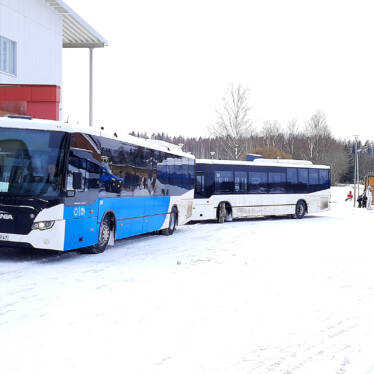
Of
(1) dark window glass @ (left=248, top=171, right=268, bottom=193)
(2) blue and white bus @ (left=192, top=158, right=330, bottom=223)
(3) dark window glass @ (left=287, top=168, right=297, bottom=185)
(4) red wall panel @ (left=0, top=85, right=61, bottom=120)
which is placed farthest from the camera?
(3) dark window glass @ (left=287, top=168, right=297, bottom=185)

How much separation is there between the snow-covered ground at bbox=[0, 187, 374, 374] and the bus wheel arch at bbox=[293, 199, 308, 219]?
58.1 ft

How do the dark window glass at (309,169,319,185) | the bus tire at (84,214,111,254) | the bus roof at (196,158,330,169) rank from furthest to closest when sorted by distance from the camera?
1. the dark window glass at (309,169,319,185)
2. the bus roof at (196,158,330,169)
3. the bus tire at (84,214,111,254)

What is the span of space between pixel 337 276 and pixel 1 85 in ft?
53.2

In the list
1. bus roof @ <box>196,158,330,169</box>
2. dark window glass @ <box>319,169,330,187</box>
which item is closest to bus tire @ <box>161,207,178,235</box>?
bus roof @ <box>196,158,330,169</box>

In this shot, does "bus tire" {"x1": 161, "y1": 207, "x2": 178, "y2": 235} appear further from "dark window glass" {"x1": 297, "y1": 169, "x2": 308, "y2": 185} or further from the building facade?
"dark window glass" {"x1": 297, "y1": 169, "x2": 308, "y2": 185}

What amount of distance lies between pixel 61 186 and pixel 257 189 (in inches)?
704

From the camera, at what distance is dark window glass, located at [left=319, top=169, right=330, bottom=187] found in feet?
109

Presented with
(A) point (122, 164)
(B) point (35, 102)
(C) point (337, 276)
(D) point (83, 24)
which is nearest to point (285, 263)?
(C) point (337, 276)

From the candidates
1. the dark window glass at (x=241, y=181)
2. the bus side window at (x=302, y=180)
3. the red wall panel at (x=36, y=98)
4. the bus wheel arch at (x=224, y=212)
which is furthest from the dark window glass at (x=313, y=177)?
the red wall panel at (x=36, y=98)

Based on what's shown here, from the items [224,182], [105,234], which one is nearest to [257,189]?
[224,182]

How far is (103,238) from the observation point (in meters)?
13.8

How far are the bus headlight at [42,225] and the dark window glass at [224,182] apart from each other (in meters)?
15.4

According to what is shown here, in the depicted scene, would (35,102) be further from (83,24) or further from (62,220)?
(62,220)

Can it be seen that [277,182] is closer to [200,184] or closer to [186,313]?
[200,184]
